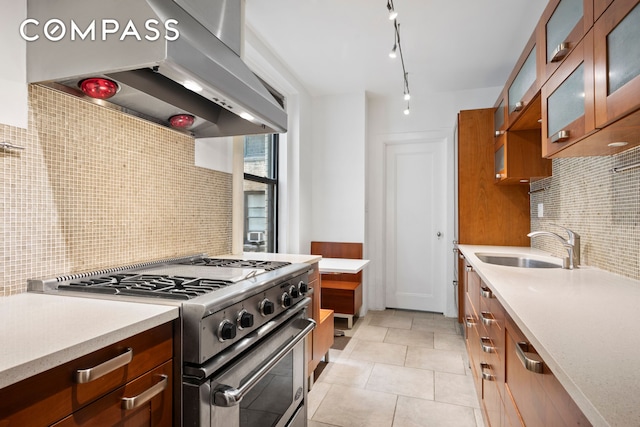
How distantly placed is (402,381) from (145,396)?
2.05 meters

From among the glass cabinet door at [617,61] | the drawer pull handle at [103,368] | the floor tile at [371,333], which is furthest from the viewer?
the floor tile at [371,333]

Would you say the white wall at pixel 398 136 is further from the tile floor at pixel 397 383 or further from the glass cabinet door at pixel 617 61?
the glass cabinet door at pixel 617 61

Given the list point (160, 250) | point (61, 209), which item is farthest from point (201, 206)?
point (61, 209)

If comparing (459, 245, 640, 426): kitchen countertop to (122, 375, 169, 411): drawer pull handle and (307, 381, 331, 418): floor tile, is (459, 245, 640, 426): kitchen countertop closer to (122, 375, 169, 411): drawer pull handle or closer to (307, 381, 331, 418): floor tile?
(122, 375, 169, 411): drawer pull handle

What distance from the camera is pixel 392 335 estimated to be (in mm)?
3393

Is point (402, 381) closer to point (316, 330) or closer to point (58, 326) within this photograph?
point (316, 330)

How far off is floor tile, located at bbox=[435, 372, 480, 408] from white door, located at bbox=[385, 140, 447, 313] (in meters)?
1.75

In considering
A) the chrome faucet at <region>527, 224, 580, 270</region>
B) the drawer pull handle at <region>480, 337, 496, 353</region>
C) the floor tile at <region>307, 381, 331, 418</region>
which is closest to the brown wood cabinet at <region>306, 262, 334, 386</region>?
the floor tile at <region>307, 381, 331, 418</region>

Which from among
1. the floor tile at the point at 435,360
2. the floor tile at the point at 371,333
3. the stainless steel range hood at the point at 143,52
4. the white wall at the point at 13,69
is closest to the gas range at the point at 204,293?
the white wall at the point at 13,69

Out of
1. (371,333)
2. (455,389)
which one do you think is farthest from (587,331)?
(371,333)

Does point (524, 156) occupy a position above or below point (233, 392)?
above

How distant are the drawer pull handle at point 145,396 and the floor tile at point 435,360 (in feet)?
7.37

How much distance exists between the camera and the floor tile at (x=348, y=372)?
8.03ft

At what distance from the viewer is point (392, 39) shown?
2.85 metres
